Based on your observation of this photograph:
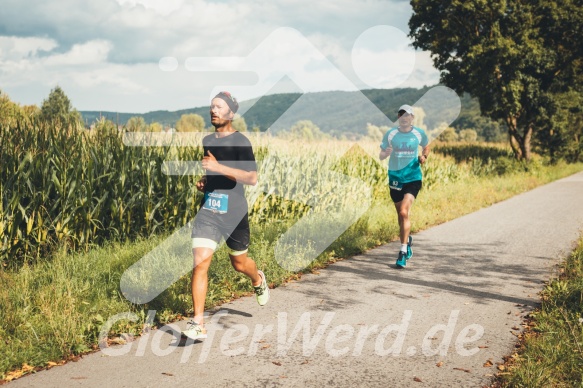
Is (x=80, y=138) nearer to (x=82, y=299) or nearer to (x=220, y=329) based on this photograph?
(x=82, y=299)

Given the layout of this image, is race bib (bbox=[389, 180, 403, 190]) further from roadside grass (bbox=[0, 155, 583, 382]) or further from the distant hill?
the distant hill

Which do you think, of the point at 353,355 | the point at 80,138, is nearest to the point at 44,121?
the point at 80,138

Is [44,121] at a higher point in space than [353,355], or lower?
higher

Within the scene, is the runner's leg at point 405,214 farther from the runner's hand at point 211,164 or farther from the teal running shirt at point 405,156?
the runner's hand at point 211,164

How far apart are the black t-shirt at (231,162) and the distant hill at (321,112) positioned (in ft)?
5.31

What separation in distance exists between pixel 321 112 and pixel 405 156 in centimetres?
7493

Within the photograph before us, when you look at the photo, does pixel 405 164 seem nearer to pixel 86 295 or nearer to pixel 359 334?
pixel 359 334

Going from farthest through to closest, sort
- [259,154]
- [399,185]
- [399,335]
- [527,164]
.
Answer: [527,164] < [259,154] < [399,185] < [399,335]

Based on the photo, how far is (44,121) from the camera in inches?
309

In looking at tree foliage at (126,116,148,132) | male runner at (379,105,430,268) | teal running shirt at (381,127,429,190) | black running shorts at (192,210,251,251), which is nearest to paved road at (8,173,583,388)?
male runner at (379,105,430,268)

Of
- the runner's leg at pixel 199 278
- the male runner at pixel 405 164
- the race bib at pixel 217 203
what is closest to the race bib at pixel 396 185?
the male runner at pixel 405 164

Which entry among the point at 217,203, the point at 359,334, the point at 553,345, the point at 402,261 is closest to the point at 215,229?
the point at 217,203

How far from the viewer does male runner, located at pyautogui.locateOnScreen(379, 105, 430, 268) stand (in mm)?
7520

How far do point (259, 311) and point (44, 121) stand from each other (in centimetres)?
488
